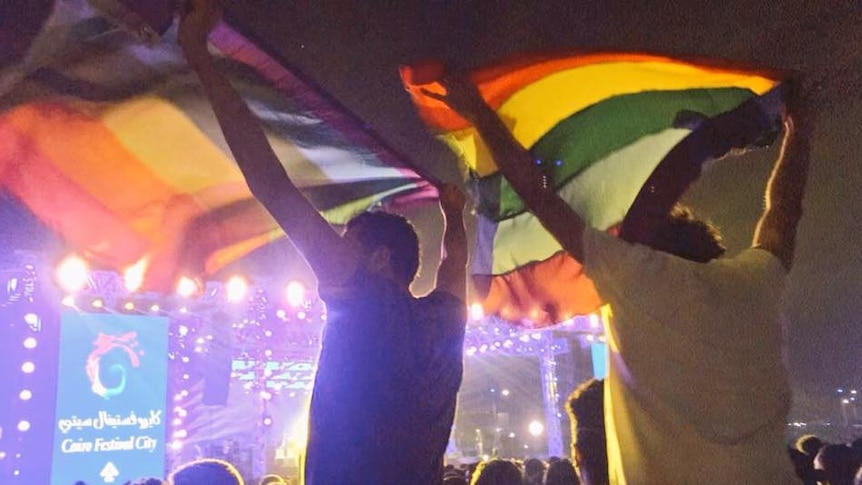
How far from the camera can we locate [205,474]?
8.59 ft

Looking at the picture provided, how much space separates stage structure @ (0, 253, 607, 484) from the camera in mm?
10242

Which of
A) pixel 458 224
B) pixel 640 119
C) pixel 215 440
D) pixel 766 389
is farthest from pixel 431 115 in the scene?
pixel 215 440

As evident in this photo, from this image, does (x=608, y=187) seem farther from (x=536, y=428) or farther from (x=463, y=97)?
(x=536, y=428)

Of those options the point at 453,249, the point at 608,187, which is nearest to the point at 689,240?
the point at 453,249

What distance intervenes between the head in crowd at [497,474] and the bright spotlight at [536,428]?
1799 cm

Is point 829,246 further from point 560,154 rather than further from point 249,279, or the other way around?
point 249,279

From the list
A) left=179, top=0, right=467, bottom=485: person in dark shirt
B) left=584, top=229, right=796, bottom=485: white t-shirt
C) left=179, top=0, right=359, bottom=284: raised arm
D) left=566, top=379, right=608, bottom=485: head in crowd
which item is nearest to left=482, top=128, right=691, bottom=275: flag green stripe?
left=566, top=379, right=608, bottom=485: head in crowd

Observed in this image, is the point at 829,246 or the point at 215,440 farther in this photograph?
the point at 215,440

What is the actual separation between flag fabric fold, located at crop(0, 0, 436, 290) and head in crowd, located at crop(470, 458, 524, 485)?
4.89ft

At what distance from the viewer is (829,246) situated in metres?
7.97

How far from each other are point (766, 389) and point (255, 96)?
182cm

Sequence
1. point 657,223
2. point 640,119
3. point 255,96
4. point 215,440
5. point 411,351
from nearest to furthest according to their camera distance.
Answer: point 411,351
point 657,223
point 255,96
point 640,119
point 215,440

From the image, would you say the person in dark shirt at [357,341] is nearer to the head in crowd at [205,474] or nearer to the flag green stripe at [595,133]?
the head in crowd at [205,474]

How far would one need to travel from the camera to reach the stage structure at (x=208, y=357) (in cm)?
1024
